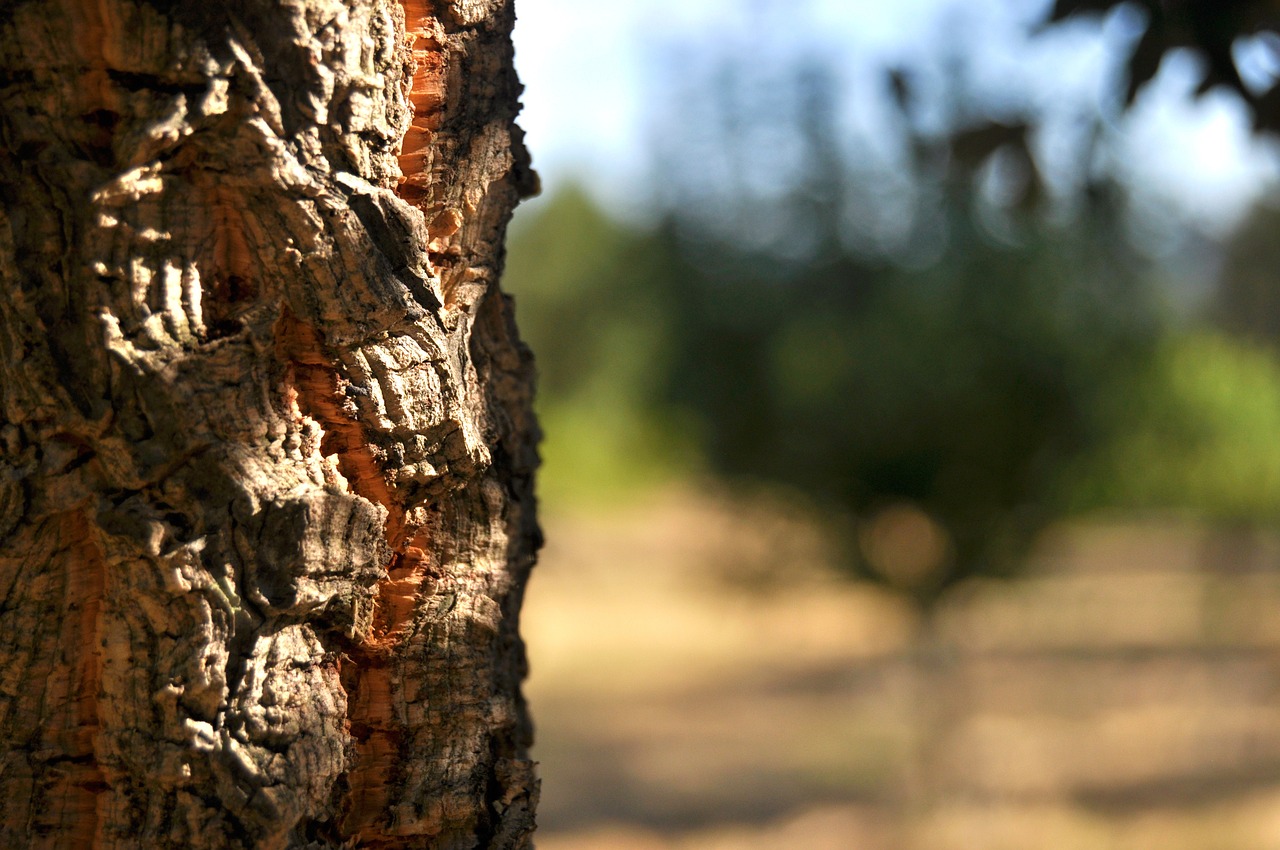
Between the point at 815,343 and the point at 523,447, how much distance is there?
6.14 metres

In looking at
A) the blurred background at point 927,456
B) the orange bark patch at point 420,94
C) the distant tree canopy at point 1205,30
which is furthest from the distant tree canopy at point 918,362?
the orange bark patch at point 420,94

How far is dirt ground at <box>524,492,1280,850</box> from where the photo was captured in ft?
27.3

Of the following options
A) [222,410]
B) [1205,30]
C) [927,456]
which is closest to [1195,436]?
[927,456]

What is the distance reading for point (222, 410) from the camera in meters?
1.18

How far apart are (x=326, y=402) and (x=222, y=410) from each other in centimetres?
12

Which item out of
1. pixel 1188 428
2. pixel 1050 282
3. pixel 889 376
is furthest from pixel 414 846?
pixel 1188 428

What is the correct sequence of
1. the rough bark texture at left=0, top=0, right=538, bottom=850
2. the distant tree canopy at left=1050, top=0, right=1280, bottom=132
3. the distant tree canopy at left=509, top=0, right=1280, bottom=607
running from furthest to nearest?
1. the distant tree canopy at left=509, top=0, right=1280, bottom=607
2. the distant tree canopy at left=1050, top=0, right=1280, bottom=132
3. the rough bark texture at left=0, top=0, right=538, bottom=850

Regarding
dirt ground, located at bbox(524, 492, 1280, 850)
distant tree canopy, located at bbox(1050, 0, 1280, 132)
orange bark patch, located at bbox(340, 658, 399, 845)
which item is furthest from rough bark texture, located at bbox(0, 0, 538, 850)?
dirt ground, located at bbox(524, 492, 1280, 850)

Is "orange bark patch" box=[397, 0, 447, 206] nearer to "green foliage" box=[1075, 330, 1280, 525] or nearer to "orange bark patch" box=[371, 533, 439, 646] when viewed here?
"orange bark patch" box=[371, 533, 439, 646]

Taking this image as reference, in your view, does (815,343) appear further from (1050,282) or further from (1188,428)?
(1188,428)

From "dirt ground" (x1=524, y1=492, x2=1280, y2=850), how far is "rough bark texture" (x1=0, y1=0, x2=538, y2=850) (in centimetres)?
480

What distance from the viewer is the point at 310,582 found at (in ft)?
4.00

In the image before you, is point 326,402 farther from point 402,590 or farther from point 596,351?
point 596,351

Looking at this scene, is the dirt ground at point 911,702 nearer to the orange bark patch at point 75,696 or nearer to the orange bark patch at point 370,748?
the orange bark patch at point 370,748
